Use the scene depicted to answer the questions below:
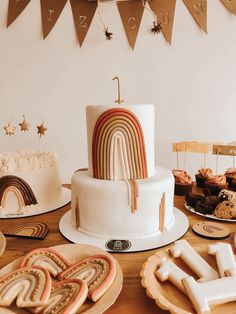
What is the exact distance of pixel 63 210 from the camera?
120cm

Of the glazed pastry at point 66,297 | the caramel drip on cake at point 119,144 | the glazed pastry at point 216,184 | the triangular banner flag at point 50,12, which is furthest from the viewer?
the triangular banner flag at point 50,12

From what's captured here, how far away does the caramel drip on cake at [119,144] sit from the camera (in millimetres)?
958

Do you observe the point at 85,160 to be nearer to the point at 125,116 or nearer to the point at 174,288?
the point at 125,116

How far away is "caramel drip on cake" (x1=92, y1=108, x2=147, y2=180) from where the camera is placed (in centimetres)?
96

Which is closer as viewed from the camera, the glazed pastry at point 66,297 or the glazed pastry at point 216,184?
the glazed pastry at point 66,297

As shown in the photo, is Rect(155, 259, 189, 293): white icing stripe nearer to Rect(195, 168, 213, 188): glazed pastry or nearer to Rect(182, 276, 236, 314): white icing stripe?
Rect(182, 276, 236, 314): white icing stripe

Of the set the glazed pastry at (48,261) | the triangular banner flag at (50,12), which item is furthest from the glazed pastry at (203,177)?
the triangular banner flag at (50,12)

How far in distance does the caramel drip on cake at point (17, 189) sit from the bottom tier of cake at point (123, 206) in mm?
296

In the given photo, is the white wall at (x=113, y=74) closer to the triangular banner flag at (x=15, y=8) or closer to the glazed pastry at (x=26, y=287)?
the triangular banner flag at (x=15, y=8)

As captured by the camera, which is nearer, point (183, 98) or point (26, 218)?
point (26, 218)

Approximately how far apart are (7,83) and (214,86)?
161cm

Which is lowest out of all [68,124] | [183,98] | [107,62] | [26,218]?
[26,218]

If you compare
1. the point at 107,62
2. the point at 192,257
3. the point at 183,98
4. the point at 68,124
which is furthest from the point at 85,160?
the point at 192,257

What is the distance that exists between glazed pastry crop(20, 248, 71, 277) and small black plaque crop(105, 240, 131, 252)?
0.20m
